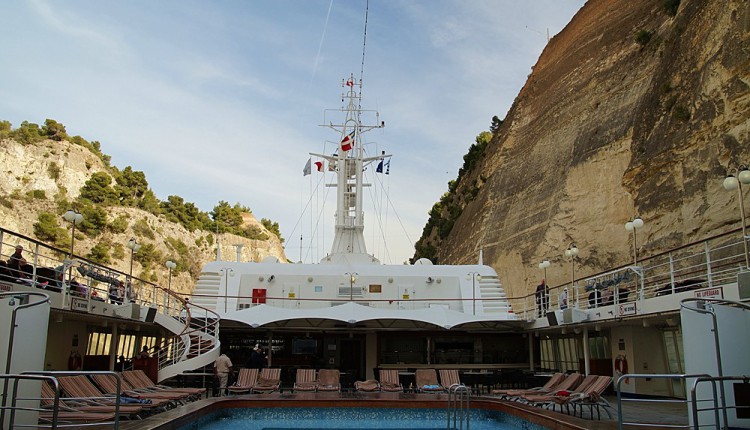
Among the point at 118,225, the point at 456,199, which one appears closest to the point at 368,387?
the point at 456,199

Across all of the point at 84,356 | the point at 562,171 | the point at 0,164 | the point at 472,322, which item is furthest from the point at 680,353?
the point at 0,164

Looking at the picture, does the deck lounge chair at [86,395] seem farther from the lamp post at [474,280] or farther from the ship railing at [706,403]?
the lamp post at [474,280]

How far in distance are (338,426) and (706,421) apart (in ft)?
19.9

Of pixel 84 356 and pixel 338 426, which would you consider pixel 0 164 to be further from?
pixel 338 426

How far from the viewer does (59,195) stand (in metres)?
57.8

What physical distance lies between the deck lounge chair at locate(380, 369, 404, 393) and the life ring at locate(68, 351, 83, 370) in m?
6.72

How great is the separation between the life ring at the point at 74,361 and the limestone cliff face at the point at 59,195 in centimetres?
4057

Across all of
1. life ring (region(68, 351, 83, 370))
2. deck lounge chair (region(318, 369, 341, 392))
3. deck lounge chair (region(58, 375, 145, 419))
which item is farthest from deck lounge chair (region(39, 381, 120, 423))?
deck lounge chair (region(318, 369, 341, 392))

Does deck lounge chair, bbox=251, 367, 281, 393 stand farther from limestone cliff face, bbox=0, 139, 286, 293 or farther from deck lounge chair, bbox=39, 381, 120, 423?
limestone cliff face, bbox=0, 139, 286, 293

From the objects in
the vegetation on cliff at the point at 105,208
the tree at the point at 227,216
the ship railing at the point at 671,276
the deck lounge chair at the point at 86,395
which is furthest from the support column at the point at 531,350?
the tree at the point at 227,216

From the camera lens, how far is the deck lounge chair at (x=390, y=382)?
14.2 m

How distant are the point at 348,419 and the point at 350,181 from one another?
12.5 meters

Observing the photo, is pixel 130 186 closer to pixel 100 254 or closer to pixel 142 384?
pixel 100 254

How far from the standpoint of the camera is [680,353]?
42.7 feet
